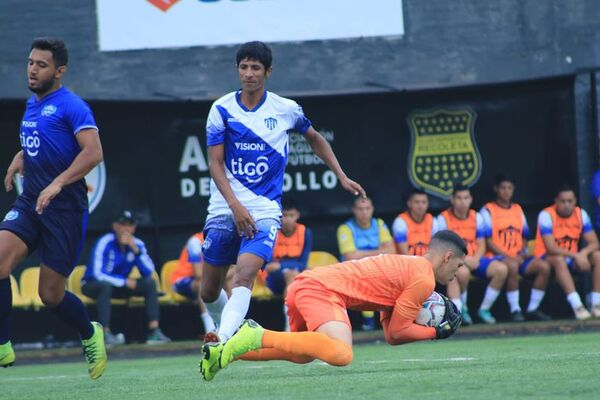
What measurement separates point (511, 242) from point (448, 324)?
322 inches

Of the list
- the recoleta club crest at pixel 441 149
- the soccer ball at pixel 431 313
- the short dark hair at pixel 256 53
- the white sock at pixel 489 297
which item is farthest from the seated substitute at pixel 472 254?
the soccer ball at pixel 431 313

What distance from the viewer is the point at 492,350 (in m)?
10.9

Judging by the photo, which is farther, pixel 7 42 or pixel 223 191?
pixel 7 42

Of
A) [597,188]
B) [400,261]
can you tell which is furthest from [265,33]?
[400,261]

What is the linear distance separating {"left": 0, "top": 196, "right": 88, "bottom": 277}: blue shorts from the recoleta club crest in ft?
26.9

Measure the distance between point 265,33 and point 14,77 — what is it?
A: 2.93 m

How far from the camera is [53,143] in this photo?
27.2 feet

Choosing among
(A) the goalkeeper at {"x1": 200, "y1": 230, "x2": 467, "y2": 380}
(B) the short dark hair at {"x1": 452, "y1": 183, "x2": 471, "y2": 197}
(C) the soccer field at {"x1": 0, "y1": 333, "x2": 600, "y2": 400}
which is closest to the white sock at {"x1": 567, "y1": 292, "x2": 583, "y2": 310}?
(B) the short dark hair at {"x1": 452, "y1": 183, "x2": 471, "y2": 197}

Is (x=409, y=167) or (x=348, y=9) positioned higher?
(x=348, y=9)

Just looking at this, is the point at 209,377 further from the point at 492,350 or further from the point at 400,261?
the point at 492,350

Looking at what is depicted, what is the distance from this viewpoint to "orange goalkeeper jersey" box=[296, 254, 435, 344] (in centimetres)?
735

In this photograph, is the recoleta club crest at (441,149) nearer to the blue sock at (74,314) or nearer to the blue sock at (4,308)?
the blue sock at (74,314)

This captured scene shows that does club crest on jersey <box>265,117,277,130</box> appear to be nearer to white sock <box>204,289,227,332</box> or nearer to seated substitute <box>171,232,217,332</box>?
white sock <box>204,289,227,332</box>

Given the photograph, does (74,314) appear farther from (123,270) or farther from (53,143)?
(123,270)
